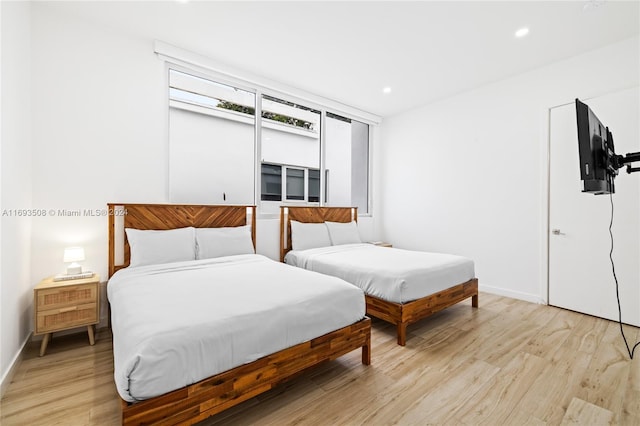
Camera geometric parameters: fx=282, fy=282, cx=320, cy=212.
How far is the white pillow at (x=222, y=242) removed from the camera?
9.58 feet

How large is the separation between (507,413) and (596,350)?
137 cm

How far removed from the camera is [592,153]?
1.66m

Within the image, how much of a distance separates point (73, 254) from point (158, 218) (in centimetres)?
74

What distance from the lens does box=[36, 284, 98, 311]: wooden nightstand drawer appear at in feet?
6.93

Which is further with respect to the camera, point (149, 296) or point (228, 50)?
point (228, 50)

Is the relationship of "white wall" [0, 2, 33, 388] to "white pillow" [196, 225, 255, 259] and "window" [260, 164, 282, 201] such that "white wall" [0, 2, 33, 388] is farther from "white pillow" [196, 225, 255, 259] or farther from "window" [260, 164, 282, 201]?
"window" [260, 164, 282, 201]

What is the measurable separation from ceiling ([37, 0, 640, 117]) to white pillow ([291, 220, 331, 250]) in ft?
6.52

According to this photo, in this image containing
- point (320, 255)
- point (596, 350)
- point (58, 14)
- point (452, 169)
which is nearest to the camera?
point (596, 350)

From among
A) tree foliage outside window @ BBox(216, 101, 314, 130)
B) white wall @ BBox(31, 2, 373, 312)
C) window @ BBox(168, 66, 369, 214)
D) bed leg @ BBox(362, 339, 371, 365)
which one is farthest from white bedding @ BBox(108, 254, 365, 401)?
tree foliage outside window @ BBox(216, 101, 314, 130)

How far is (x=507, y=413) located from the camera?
1569 mm

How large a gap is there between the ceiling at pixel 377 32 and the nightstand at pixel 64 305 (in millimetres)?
2375

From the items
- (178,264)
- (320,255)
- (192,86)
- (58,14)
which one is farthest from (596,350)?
(58,14)

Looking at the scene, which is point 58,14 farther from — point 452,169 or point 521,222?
point 521,222

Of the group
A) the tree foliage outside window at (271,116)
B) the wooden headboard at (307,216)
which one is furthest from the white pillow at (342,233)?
the tree foliage outside window at (271,116)
